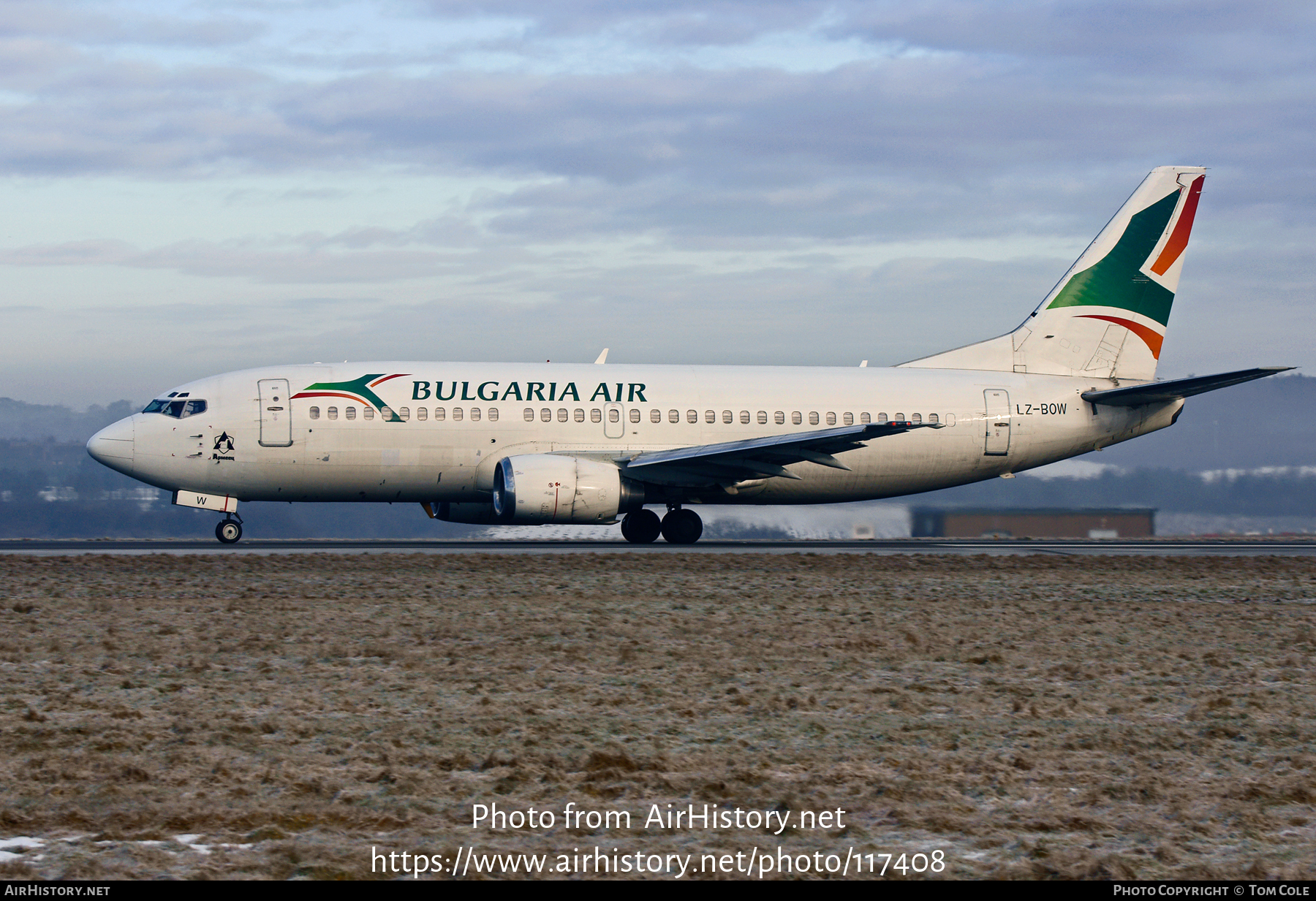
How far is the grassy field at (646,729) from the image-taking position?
5.94 metres

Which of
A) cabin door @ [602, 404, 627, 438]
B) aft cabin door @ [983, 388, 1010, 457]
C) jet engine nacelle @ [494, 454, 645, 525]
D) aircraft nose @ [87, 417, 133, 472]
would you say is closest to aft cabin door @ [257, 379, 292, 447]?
aircraft nose @ [87, 417, 133, 472]

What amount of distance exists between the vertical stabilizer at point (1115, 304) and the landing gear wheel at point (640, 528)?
8313 mm

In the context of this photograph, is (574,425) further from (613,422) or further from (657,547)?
(657,547)

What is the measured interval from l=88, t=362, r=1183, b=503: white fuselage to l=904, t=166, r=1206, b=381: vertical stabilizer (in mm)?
703

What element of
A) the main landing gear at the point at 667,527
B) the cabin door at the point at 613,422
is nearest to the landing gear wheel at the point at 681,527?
the main landing gear at the point at 667,527

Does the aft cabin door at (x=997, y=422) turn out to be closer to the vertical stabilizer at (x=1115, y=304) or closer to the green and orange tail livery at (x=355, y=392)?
the vertical stabilizer at (x=1115, y=304)

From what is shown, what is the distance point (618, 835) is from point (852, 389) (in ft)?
77.7

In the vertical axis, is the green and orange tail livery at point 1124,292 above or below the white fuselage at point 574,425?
above

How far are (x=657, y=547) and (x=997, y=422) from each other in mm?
9617

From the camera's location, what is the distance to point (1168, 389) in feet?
93.3

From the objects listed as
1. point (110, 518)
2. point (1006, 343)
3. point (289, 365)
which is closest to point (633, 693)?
point (289, 365)

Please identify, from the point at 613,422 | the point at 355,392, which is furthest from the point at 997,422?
the point at 355,392

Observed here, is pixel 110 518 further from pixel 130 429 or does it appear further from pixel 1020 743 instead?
pixel 1020 743

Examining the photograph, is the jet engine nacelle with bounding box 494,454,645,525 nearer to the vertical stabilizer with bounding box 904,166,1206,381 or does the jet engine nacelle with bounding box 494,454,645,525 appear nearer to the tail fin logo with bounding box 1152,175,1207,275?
the vertical stabilizer with bounding box 904,166,1206,381
